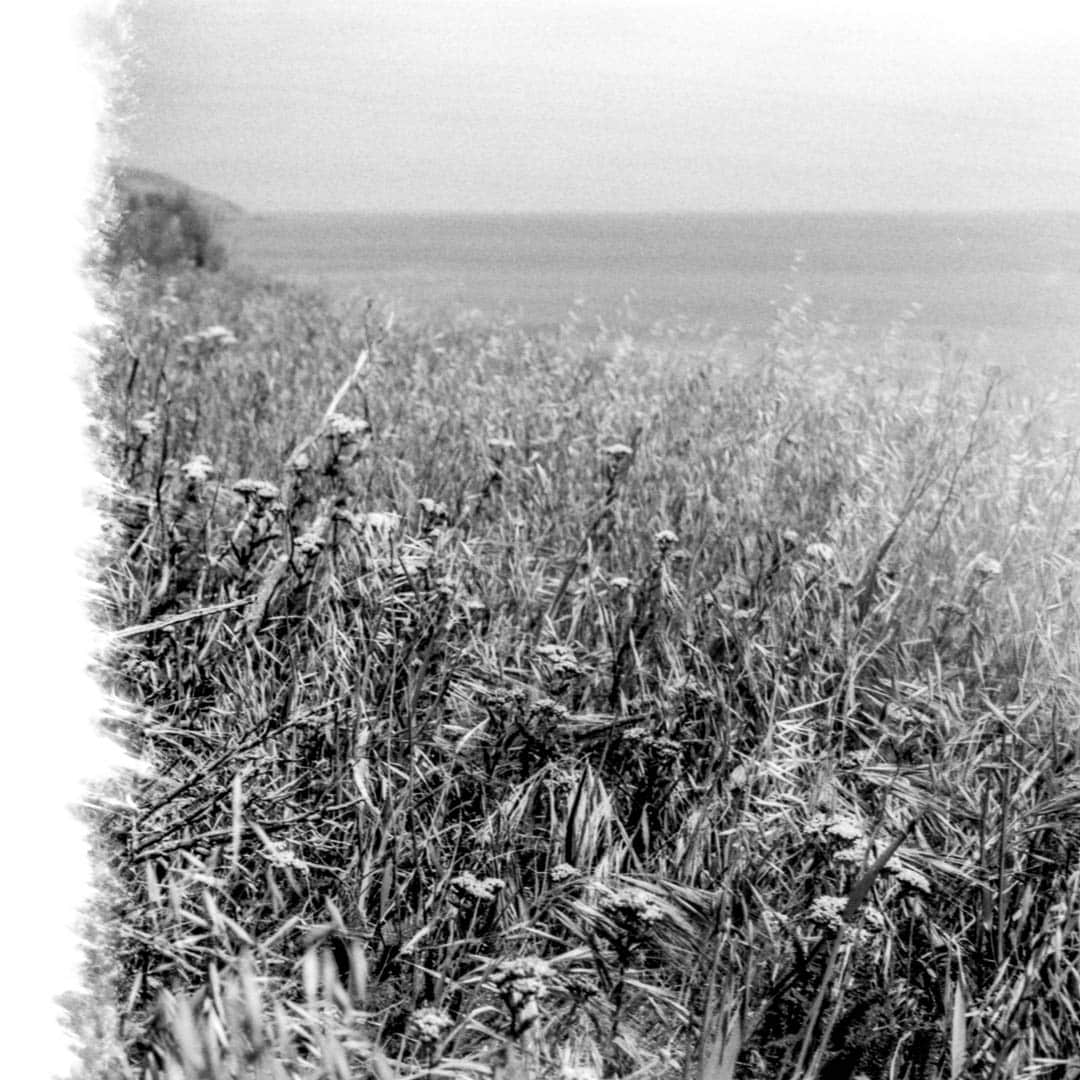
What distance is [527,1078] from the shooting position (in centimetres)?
126

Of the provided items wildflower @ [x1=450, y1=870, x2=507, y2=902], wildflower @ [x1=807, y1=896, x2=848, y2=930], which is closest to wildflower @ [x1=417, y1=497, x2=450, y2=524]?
→ wildflower @ [x1=450, y1=870, x2=507, y2=902]

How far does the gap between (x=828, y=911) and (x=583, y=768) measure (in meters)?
0.71

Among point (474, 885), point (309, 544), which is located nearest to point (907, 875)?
point (474, 885)

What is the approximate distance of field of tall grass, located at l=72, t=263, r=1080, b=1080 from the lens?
158 cm

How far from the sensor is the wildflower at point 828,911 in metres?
1.65

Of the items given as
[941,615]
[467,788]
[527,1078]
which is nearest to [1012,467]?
[941,615]

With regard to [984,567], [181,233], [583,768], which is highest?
[181,233]

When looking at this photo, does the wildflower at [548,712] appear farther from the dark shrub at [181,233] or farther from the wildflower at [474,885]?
the dark shrub at [181,233]

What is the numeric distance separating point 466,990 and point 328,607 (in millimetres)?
1007

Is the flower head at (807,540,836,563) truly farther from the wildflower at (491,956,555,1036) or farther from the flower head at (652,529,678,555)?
the wildflower at (491,956,555,1036)

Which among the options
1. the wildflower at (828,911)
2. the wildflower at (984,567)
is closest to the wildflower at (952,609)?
the wildflower at (984,567)

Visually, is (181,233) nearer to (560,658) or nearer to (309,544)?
(309,544)

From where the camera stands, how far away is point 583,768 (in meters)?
2.27

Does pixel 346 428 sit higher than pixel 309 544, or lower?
higher
